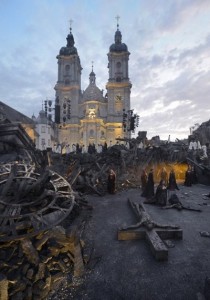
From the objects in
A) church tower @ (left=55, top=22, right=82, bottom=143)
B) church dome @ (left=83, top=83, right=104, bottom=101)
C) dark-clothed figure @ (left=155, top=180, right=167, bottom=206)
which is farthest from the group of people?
church dome @ (left=83, top=83, right=104, bottom=101)

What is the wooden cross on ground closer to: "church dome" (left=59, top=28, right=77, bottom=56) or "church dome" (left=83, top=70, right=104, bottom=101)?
"church dome" (left=83, top=70, right=104, bottom=101)

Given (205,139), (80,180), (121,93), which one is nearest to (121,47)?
(121,93)

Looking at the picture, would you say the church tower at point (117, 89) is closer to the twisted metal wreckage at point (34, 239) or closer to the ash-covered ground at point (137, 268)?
the twisted metal wreckage at point (34, 239)

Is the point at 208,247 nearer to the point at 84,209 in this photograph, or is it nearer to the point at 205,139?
the point at 84,209

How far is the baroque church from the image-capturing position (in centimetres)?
6631

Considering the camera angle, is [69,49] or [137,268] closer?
[137,268]

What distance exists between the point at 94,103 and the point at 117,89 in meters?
8.03

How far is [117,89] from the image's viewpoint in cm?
6775

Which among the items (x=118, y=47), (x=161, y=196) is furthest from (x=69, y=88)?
(x=161, y=196)

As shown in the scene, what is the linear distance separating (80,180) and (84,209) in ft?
14.2

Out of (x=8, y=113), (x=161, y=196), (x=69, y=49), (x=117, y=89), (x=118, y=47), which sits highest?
(x=118, y=47)

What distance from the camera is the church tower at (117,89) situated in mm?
66500

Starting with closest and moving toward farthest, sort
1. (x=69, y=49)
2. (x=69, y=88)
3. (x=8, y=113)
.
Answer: (x=8, y=113) → (x=69, y=88) → (x=69, y=49)

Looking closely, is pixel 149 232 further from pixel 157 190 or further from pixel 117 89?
pixel 117 89
